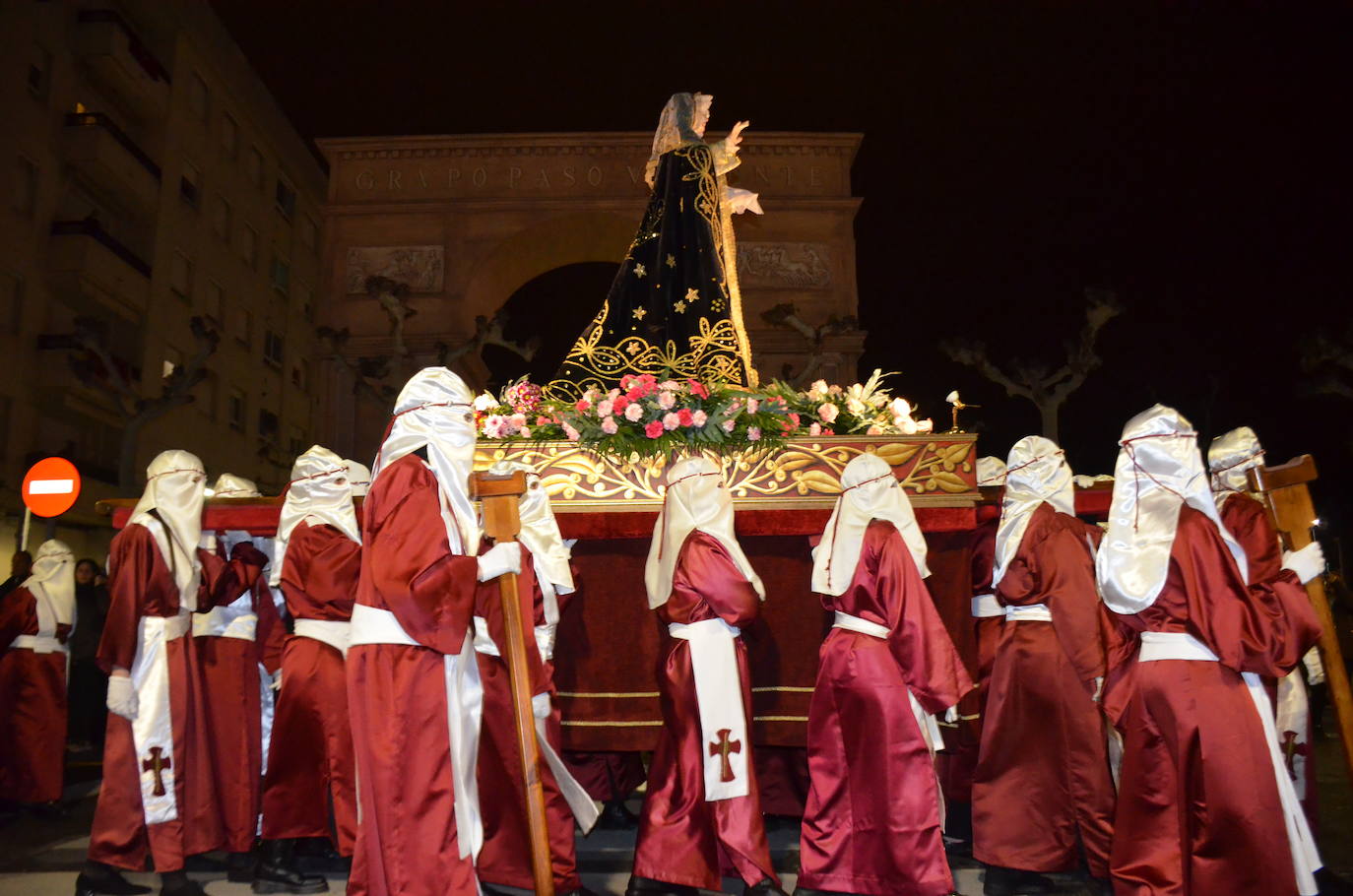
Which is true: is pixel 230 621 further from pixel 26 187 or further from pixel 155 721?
pixel 26 187

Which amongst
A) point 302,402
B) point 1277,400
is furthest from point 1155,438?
point 302,402

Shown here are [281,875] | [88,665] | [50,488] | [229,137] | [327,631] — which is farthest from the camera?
[229,137]

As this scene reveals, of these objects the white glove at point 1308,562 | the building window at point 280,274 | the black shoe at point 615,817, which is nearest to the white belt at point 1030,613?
the white glove at point 1308,562

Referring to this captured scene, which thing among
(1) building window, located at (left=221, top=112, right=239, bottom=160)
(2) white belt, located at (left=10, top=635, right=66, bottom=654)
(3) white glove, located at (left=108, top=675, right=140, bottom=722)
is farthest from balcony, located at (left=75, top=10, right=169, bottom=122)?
(3) white glove, located at (left=108, top=675, right=140, bottom=722)

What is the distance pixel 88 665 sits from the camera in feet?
32.9

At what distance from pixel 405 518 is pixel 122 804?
8.47 ft

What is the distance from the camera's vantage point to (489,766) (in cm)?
437

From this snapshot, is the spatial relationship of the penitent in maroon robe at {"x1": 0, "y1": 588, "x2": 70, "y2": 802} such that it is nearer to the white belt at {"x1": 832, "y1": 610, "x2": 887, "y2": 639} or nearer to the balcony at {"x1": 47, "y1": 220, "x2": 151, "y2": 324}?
the white belt at {"x1": 832, "y1": 610, "x2": 887, "y2": 639}

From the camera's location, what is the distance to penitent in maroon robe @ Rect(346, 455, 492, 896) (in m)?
3.77

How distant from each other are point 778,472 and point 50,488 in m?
8.82

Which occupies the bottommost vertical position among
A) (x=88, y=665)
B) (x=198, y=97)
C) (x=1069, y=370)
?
(x=88, y=665)

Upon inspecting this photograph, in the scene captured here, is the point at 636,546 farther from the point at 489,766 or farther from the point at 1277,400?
the point at 1277,400

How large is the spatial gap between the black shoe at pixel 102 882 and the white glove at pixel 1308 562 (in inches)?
228

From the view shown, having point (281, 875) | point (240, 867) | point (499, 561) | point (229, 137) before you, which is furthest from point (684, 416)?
point (229, 137)
